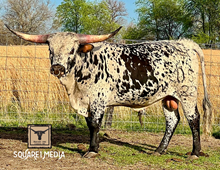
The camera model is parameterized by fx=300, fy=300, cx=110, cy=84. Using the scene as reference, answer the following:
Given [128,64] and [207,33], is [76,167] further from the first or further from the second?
[207,33]

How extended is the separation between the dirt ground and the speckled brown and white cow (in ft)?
1.43

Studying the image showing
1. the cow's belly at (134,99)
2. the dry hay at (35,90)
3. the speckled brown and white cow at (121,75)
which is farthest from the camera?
the dry hay at (35,90)

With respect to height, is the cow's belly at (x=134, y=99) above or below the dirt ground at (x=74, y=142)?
above

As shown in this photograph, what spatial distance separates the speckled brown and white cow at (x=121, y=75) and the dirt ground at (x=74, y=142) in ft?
1.43

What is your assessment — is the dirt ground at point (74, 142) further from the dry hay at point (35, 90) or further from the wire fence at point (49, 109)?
the dry hay at point (35, 90)

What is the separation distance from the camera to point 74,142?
6262mm

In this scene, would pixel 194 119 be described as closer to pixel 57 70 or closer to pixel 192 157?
pixel 192 157

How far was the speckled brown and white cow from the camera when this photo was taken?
4.94m

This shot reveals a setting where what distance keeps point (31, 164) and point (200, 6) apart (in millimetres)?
32592

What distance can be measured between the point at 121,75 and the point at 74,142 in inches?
79.5

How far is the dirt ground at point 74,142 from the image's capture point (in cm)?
449

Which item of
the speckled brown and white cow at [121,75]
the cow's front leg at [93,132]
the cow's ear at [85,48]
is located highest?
the cow's ear at [85,48]

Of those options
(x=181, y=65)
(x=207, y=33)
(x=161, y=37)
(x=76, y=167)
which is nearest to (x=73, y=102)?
(x=76, y=167)

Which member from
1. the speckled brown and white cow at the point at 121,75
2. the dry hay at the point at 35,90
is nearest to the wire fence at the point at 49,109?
the dry hay at the point at 35,90
